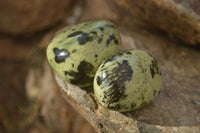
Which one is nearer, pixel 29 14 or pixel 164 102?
pixel 164 102

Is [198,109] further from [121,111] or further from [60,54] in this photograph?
[60,54]

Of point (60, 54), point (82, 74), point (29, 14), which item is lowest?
point (29, 14)

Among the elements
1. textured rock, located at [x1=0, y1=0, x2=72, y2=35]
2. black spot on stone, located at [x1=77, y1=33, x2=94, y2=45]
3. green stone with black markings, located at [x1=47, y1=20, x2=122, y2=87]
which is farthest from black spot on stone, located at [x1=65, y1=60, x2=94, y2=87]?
textured rock, located at [x1=0, y1=0, x2=72, y2=35]

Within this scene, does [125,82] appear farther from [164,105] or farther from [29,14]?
[29,14]

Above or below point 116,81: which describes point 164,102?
below

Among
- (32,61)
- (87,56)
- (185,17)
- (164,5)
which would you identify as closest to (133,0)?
(164,5)

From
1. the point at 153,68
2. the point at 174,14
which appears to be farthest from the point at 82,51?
the point at 174,14

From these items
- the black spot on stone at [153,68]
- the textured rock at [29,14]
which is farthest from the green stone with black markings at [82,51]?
the textured rock at [29,14]

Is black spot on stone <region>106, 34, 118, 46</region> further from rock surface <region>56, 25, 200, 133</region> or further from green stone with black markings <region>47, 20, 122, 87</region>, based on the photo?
rock surface <region>56, 25, 200, 133</region>
